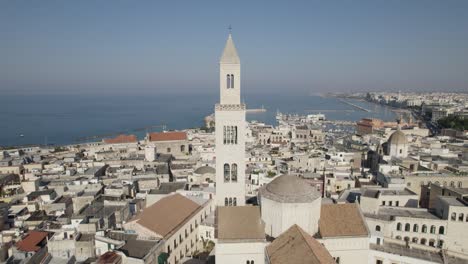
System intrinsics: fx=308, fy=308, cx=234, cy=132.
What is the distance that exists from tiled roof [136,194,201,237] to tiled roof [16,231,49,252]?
644cm

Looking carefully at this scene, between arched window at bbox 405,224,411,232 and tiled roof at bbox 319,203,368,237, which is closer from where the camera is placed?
tiled roof at bbox 319,203,368,237

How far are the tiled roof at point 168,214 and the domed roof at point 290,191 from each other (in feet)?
25.8

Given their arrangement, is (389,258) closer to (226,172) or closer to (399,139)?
(226,172)

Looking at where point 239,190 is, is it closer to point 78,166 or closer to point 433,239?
point 433,239

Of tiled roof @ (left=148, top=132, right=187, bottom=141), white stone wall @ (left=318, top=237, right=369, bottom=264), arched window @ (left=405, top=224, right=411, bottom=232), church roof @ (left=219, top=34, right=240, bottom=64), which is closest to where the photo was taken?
white stone wall @ (left=318, top=237, right=369, bottom=264)

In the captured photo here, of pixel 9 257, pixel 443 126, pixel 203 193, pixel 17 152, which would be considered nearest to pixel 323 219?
pixel 203 193

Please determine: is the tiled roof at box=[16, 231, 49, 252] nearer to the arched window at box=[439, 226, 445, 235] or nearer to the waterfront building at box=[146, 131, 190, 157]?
the arched window at box=[439, 226, 445, 235]

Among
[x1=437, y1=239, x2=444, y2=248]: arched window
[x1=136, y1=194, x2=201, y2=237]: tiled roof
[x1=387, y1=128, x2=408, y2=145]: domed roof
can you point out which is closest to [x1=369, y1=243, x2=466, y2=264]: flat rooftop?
[x1=437, y1=239, x2=444, y2=248]: arched window

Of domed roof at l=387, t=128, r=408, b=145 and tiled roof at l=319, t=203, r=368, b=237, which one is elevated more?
domed roof at l=387, t=128, r=408, b=145

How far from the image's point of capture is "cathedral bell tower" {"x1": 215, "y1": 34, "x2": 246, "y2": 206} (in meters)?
19.8

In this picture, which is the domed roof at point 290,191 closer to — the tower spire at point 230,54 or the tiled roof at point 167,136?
the tower spire at point 230,54

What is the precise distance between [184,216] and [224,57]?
39.5 feet

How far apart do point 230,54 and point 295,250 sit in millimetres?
12230

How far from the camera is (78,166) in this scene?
43.6m
